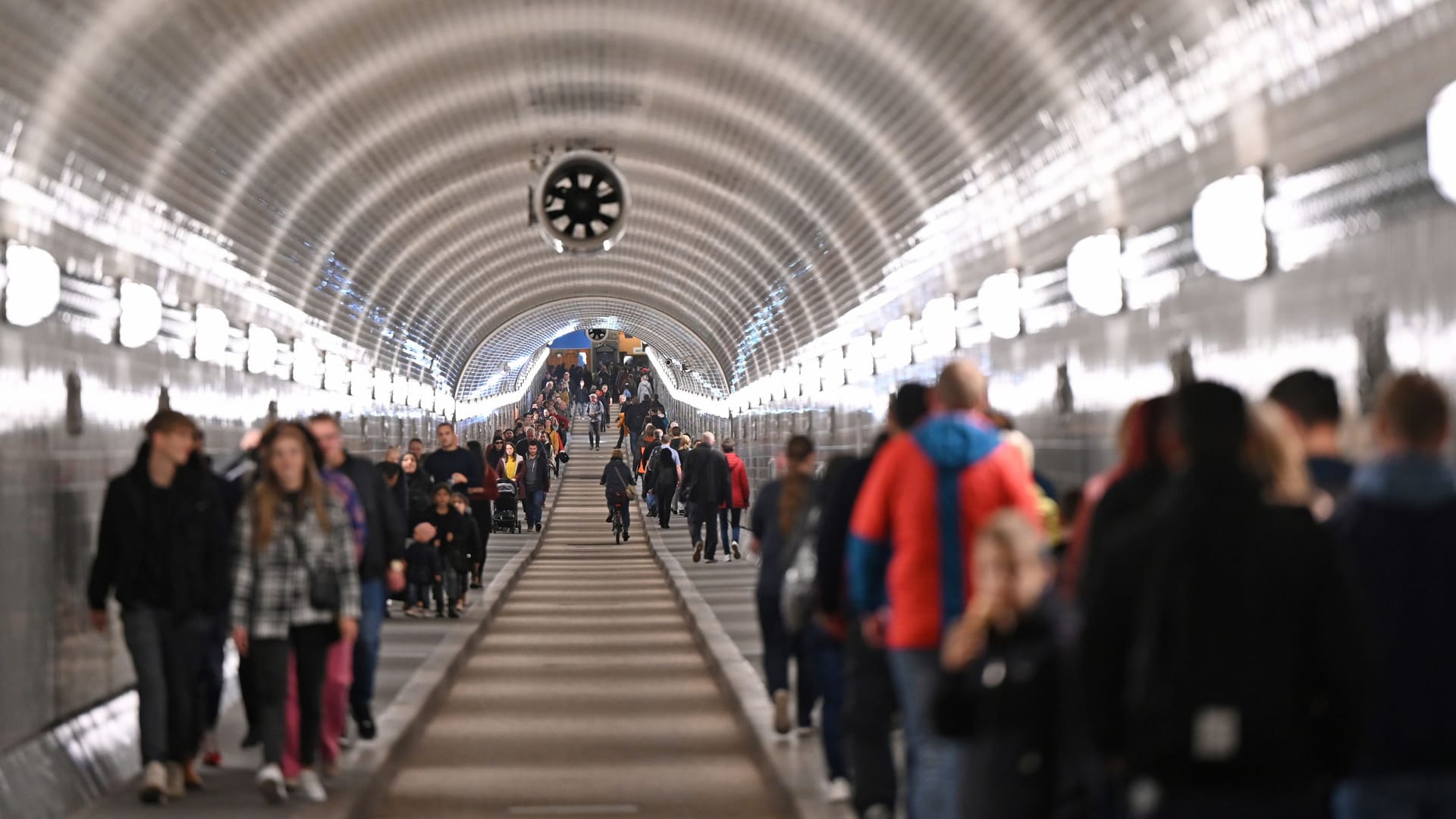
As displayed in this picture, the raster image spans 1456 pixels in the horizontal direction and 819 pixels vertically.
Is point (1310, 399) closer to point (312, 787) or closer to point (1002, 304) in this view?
point (312, 787)

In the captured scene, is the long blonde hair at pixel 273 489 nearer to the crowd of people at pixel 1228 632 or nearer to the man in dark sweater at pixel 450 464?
the crowd of people at pixel 1228 632

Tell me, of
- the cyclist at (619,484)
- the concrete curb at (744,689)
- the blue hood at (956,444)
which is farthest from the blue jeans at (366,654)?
the cyclist at (619,484)

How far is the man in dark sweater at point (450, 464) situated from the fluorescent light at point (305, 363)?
1.62m

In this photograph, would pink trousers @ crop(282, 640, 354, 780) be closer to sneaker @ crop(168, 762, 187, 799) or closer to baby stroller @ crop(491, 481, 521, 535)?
sneaker @ crop(168, 762, 187, 799)

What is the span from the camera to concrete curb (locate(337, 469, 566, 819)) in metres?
10.5

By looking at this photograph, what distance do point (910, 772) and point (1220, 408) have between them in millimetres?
3741

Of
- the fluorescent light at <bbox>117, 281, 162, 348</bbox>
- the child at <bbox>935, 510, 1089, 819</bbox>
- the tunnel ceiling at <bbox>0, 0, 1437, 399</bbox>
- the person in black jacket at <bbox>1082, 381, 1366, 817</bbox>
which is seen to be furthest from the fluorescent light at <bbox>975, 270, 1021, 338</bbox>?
the person in black jacket at <bbox>1082, 381, 1366, 817</bbox>

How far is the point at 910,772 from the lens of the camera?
8.16 metres

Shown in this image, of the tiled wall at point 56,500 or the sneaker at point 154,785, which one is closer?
the sneaker at point 154,785

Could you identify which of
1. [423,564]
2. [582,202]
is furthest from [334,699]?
[423,564]

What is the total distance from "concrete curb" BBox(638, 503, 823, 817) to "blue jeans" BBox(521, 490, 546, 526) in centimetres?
1380

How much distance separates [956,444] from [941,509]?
0.23m

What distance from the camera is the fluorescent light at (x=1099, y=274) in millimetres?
11977

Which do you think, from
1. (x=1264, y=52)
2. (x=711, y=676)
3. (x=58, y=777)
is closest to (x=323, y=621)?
(x=58, y=777)
